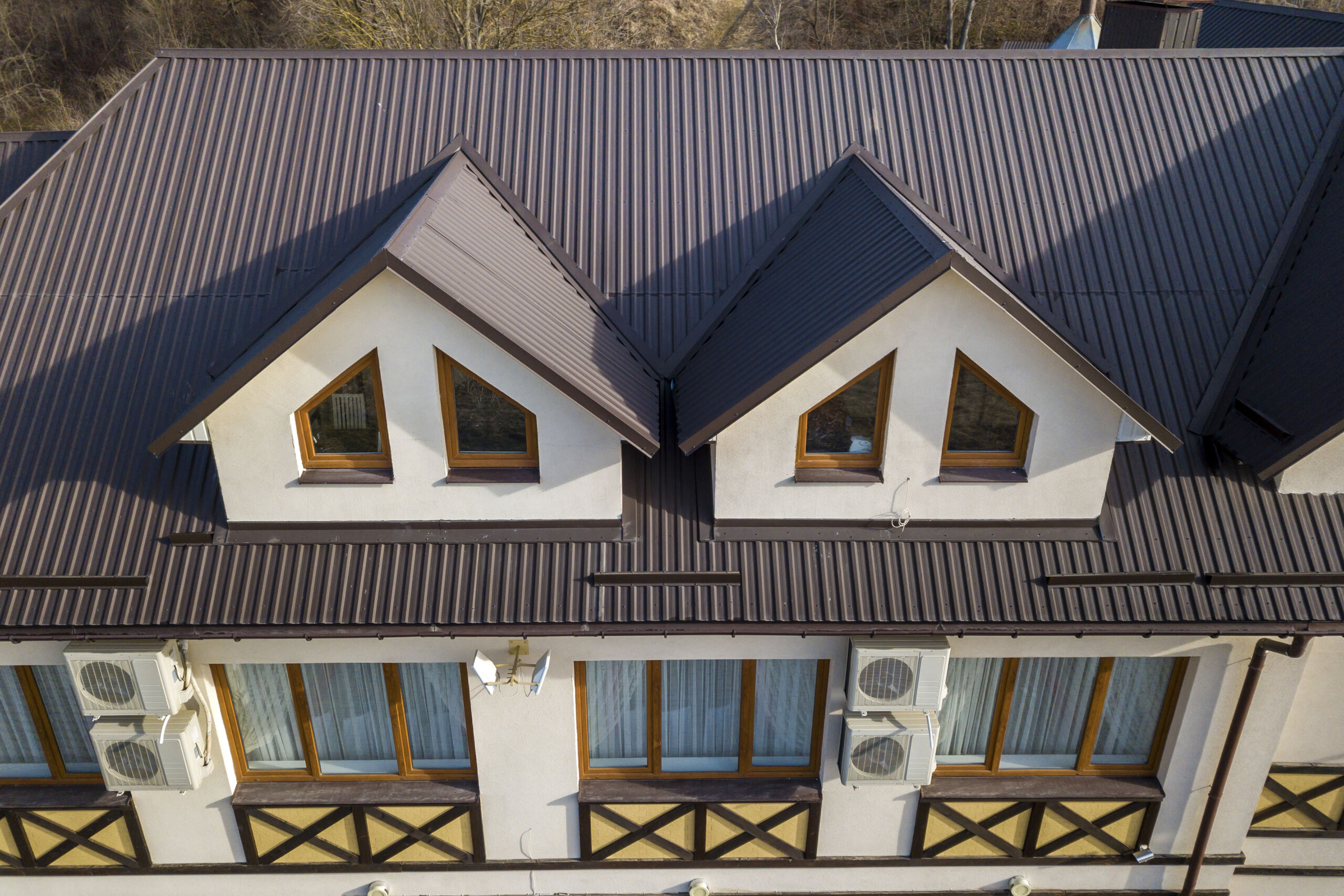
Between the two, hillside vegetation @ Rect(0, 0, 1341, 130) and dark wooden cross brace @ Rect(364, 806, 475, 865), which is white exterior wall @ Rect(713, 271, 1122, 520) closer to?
dark wooden cross brace @ Rect(364, 806, 475, 865)

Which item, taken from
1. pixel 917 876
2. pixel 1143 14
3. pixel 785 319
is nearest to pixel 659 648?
pixel 785 319

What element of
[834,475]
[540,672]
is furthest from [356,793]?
[834,475]


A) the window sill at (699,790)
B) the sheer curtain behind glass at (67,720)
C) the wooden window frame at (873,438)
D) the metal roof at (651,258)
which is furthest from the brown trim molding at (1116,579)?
the sheer curtain behind glass at (67,720)

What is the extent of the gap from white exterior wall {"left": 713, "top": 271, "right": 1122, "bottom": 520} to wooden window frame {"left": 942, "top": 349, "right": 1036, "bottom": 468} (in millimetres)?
72

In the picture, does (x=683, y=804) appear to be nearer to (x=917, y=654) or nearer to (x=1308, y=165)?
(x=917, y=654)

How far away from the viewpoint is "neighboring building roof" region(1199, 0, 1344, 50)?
11430 mm

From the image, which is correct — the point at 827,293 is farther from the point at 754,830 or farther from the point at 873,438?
the point at 754,830

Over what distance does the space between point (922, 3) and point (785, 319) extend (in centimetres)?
3589

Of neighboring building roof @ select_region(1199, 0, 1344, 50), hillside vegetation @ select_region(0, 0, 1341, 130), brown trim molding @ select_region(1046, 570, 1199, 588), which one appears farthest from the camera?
hillside vegetation @ select_region(0, 0, 1341, 130)

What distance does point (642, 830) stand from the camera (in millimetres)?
8266

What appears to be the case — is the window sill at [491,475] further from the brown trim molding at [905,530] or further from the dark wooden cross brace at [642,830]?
the dark wooden cross brace at [642,830]

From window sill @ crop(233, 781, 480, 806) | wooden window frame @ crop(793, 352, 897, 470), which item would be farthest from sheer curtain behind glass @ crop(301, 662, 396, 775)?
wooden window frame @ crop(793, 352, 897, 470)

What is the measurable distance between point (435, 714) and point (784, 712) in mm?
3351

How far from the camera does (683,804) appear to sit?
321 inches
